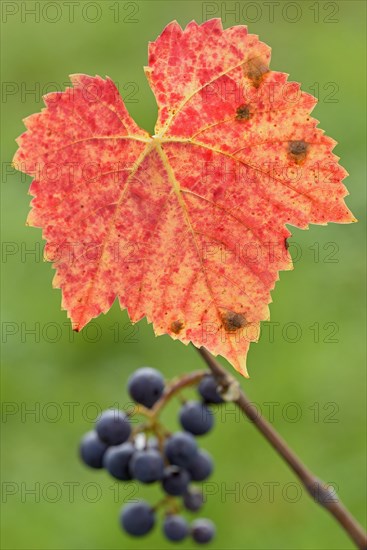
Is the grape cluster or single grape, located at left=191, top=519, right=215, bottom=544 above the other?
the grape cluster

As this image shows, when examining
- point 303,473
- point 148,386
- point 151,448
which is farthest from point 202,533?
point 303,473

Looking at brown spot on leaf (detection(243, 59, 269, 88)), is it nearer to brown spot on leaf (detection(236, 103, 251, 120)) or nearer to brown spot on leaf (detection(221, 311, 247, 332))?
brown spot on leaf (detection(236, 103, 251, 120))

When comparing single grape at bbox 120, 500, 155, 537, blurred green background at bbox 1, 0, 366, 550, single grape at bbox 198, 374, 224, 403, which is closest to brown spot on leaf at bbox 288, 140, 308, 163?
single grape at bbox 198, 374, 224, 403

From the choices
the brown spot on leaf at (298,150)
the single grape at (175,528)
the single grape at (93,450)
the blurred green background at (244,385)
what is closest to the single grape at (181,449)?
the single grape at (93,450)

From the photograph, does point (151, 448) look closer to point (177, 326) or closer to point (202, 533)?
point (202, 533)

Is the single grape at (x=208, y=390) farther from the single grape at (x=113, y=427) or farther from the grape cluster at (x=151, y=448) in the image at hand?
the single grape at (x=113, y=427)

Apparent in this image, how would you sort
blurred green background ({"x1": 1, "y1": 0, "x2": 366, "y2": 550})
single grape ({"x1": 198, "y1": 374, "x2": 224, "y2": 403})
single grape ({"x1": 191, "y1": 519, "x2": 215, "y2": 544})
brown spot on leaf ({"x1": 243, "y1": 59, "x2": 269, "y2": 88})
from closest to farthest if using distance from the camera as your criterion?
brown spot on leaf ({"x1": 243, "y1": 59, "x2": 269, "y2": 88}) < single grape ({"x1": 198, "y1": 374, "x2": 224, "y2": 403}) < single grape ({"x1": 191, "y1": 519, "x2": 215, "y2": 544}) < blurred green background ({"x1": 1, "y1": 0, "x2": 366, "y2": 550})

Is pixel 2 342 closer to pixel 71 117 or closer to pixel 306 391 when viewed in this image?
pixel 306 391
